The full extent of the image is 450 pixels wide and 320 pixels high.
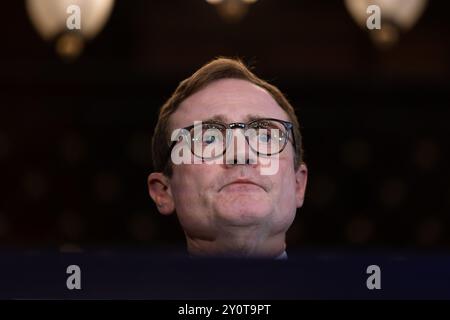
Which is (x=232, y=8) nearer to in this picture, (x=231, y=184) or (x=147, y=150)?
(x=147, y=150)

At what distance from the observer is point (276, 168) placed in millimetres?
1394

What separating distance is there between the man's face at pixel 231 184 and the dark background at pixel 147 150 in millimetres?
1973

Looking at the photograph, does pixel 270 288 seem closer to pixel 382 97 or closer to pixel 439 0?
pixel 382 97

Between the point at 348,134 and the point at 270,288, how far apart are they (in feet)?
8.16

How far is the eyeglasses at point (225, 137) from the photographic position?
1.39 meters

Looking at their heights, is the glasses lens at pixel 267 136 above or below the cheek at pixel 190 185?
above

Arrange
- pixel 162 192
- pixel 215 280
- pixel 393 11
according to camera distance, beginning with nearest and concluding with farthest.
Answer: pixel 215 280 < pixel 162 192 < pixel 393 11

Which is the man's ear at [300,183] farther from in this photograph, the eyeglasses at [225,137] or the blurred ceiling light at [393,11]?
the blurred ceiling light at [393,11]

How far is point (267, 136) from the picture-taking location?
4.65 feet

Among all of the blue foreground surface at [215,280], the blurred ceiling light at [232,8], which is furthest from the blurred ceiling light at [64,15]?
the blue foreground surface at [215,280]

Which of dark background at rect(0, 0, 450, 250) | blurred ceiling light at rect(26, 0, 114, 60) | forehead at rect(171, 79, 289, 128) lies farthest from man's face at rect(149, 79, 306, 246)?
dark background at rect(0, 0, 450, 250)

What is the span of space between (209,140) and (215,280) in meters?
0.24

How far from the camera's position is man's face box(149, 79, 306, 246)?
136 centimetres

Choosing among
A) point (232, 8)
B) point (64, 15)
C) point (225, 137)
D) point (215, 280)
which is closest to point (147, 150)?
point (232, 8)
